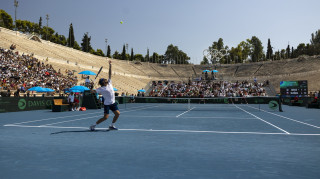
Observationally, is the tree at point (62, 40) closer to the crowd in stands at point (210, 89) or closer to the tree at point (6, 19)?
the tree at point (6, 19)

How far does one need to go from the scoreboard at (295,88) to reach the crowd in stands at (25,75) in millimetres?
31536

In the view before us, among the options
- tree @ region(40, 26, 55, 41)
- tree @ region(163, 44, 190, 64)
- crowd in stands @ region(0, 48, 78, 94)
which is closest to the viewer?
crowd in stands @ region(0, 48, 78, 94)

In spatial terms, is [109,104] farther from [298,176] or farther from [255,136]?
[298,176]

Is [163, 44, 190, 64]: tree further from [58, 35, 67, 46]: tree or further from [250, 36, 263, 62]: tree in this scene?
[58, 35, 67, 46]: tree

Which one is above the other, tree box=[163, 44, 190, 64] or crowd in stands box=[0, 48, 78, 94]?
tree box=[163, 44, 190, 64]

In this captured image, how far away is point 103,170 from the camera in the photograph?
500 cm

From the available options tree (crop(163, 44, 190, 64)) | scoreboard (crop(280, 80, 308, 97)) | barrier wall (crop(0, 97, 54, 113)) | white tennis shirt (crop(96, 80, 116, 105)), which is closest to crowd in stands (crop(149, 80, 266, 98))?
scoreboard (crop(280, 80, 308, 97))

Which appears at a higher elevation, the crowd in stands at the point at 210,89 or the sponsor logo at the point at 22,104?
the crowd in stands at the point at 210,89

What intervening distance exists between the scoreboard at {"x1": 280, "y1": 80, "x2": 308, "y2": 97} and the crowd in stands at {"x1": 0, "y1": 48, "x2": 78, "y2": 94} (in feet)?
103

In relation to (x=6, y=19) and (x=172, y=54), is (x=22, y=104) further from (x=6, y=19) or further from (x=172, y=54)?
(x=172, y=54)

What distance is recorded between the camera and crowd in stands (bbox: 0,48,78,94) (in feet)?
114

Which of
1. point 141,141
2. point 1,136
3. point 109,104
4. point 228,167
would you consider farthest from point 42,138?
point 228,167

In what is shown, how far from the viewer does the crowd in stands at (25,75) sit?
34.8 meters

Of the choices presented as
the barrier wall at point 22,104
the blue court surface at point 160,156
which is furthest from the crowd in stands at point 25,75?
the blue court surface at point 160,156
